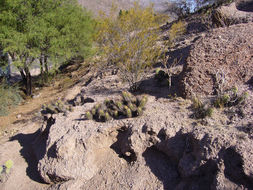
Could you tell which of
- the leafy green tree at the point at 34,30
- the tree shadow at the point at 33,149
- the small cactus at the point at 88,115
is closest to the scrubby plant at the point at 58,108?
the tree shadow at the point at 33,149

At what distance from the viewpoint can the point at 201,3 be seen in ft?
55.7

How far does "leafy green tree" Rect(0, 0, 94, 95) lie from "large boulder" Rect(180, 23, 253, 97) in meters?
7.57

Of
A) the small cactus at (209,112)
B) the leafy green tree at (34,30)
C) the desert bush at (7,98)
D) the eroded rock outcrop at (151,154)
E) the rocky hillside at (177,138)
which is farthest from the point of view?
the desert bush at (7,98)

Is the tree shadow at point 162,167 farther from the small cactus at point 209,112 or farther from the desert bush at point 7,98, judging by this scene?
the desert bush at point 7,98

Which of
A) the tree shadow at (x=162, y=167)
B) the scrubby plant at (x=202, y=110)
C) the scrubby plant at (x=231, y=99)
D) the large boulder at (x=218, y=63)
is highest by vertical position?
the large boulder at (x=218, y=63)

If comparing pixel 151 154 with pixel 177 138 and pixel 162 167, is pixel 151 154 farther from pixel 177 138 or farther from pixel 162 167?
pixel 177 138

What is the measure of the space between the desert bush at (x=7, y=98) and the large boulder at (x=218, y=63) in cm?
877

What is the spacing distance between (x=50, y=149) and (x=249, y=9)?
13543mm

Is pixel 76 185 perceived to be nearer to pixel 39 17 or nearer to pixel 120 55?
pixel 120 55

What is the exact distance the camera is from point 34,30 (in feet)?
30.9

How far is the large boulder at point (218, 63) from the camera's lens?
4336 millimetres

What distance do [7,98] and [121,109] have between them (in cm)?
826

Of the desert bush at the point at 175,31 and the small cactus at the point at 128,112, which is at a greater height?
the desert bush at the point at 175,31

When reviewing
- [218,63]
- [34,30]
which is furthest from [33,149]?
[34,30]
